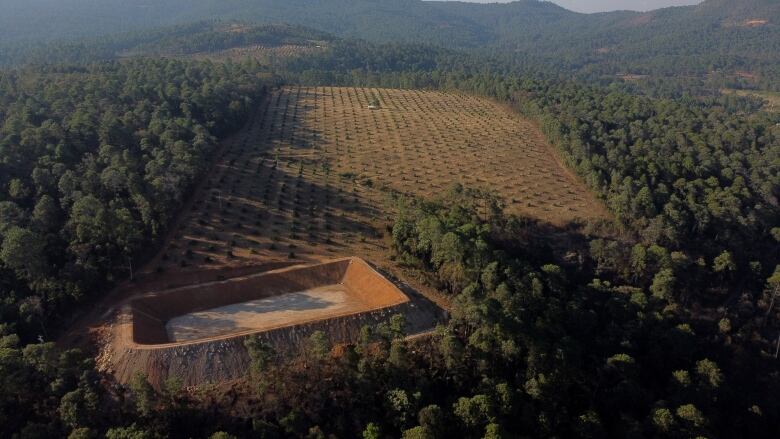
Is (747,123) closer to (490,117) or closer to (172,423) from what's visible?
(490,117)

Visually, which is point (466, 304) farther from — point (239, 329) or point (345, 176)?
point (345, 176)

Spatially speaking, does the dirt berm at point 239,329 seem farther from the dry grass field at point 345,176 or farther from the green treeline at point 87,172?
the green treeline at point 87,172

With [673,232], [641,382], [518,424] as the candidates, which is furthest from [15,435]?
[673,232]

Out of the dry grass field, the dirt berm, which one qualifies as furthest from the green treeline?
the dirt berm

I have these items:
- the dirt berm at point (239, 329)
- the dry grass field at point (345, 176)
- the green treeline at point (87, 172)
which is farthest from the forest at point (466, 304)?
the dry grass field at point (345, 176)

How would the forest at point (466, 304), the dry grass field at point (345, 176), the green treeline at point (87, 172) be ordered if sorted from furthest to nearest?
the dry grass field at point (345, 176), the green treeline at point (87, 172), the forest at point (466, 304)

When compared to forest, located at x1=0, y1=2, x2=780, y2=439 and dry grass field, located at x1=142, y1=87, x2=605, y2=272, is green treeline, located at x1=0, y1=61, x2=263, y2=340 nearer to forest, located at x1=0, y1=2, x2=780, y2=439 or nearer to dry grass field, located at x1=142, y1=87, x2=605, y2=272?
forest, located at x1=0, y1=2, x2=780, y2=439

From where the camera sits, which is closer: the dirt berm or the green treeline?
the dirt berm
